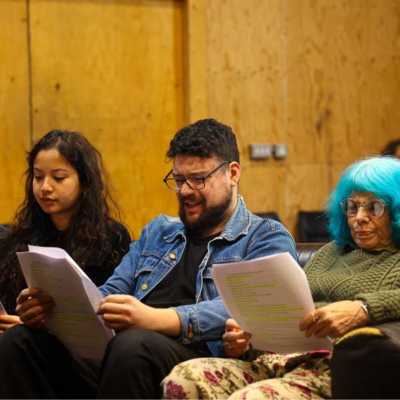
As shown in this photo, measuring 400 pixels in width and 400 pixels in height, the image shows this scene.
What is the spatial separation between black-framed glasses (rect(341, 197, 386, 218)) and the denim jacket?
0.68 ft

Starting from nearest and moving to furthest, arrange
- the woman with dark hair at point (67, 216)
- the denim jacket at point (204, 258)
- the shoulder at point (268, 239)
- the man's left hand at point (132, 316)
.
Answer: the man's left hand at point (132, 316), the denim jacket at point (204, 258), the shoulder at point (268, 239), the woman with dark hair at point (67, 216)

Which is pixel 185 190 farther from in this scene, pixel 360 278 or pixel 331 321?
pixel 331 321

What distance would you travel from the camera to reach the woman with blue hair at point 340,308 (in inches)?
99.0

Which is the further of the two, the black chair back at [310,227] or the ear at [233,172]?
the black chair back at [310,227]

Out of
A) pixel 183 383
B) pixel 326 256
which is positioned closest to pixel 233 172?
pixel 326 256

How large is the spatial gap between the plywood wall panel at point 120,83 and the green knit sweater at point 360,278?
9.72ft

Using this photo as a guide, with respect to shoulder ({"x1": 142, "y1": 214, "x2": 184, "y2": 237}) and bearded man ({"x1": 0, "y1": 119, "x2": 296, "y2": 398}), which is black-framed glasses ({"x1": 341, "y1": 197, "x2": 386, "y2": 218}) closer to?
bearded man ({"x1": 0, "y1": 119, "x2": 296, "y2": 398})

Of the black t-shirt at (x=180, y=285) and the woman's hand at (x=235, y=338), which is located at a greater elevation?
the black t-shirt at (x=180, y=285)

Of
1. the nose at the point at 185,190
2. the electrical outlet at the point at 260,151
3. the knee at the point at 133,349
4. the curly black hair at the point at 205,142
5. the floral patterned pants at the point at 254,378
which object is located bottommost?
the floral patterned pants at the point at 254,378

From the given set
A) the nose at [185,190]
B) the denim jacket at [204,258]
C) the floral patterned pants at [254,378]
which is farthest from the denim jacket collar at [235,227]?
the floral patterned pants at [254,378]

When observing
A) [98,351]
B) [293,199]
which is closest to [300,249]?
[98,351]

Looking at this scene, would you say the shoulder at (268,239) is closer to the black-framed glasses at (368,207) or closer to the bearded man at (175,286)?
the bearded man at (175,286)

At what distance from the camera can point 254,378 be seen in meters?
2.72

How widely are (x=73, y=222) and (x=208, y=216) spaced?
599 millimetres
